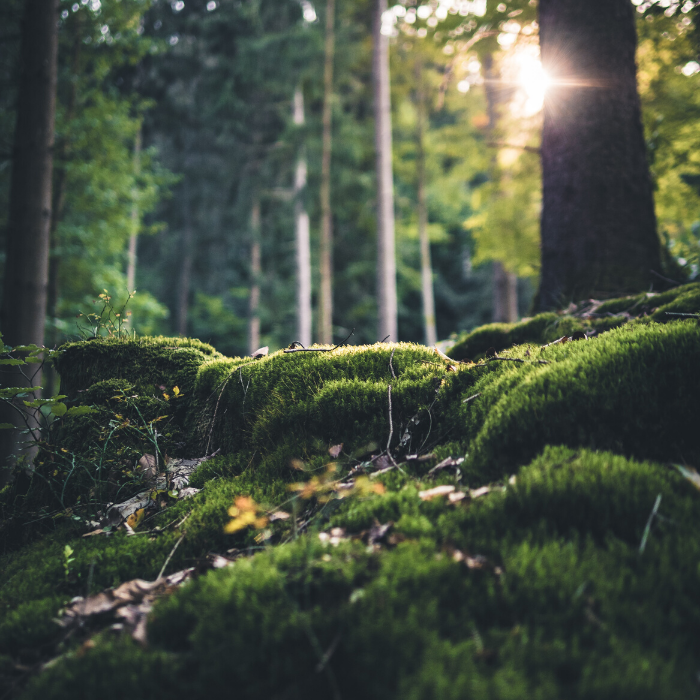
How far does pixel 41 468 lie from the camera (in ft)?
8.59

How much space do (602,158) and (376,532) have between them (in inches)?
162

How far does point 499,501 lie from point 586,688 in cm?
57

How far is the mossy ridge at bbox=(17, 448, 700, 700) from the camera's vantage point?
94cm

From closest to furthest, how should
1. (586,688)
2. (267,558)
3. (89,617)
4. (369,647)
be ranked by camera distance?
(586,688) → (369,647) → (267,558) → (89,617)

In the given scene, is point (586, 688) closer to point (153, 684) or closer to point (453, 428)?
point (153, 684)

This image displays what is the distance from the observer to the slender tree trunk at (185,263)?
79.1ft

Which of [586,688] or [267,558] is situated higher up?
[267,558]

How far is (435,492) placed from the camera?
158 centimetres

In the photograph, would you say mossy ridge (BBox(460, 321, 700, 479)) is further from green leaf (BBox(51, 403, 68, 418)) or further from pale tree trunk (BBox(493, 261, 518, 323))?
pale tree trunk (BBox(493, 261, 518, 323))

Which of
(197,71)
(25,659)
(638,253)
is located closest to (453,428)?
(25,659)

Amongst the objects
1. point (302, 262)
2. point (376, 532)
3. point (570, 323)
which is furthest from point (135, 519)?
point (302, 262)

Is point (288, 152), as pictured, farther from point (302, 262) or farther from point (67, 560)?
point (67, 560)

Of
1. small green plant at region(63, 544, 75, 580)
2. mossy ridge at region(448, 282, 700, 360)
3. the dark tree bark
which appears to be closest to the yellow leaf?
small green plant at region(63, 544, 75, 580)

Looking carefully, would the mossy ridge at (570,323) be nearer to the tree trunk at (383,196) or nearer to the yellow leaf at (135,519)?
the yellow leaf at (135,519)
